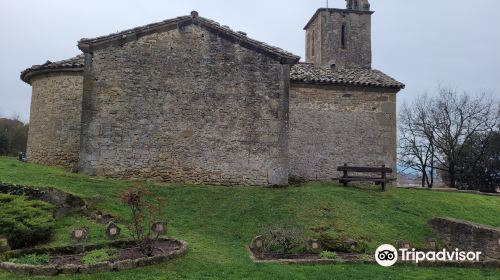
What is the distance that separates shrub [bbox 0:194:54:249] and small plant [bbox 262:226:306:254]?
5459 millimetres

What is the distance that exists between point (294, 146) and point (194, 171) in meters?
5.54

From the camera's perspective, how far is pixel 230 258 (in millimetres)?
10359

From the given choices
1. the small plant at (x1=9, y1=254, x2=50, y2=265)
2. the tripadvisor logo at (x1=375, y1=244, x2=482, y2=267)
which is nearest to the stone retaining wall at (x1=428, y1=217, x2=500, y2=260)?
the tripadvisor logo at (x1=375, y1=244, x2=482, y2=267)

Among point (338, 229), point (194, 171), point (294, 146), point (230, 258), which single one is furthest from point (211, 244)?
point (294, 146)

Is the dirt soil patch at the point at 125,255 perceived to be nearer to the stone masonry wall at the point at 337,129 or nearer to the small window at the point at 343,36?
the stone masonry wall at the point at 337,129

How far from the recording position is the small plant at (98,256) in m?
9.02

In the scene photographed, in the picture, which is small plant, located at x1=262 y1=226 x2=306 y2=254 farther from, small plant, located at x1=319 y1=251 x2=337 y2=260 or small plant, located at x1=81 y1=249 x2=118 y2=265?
small plant, located at x1=81 y1=249 x2=118 y2=265

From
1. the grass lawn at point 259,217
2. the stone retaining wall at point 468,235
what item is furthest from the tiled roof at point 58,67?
the stone retaining wall at point 468,235

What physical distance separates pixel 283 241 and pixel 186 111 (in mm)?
8616

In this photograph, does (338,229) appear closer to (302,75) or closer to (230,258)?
(230,258)

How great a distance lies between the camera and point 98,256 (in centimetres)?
940

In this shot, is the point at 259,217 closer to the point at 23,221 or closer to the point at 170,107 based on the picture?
the point at 23,221

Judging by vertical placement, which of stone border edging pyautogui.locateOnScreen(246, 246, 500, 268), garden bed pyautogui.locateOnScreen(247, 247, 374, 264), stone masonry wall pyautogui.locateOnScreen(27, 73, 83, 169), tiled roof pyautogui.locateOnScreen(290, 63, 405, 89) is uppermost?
tiled roof pyautogui.locateOnScreen(290, 63, 405, 89)

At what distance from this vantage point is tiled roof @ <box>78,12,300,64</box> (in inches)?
704
